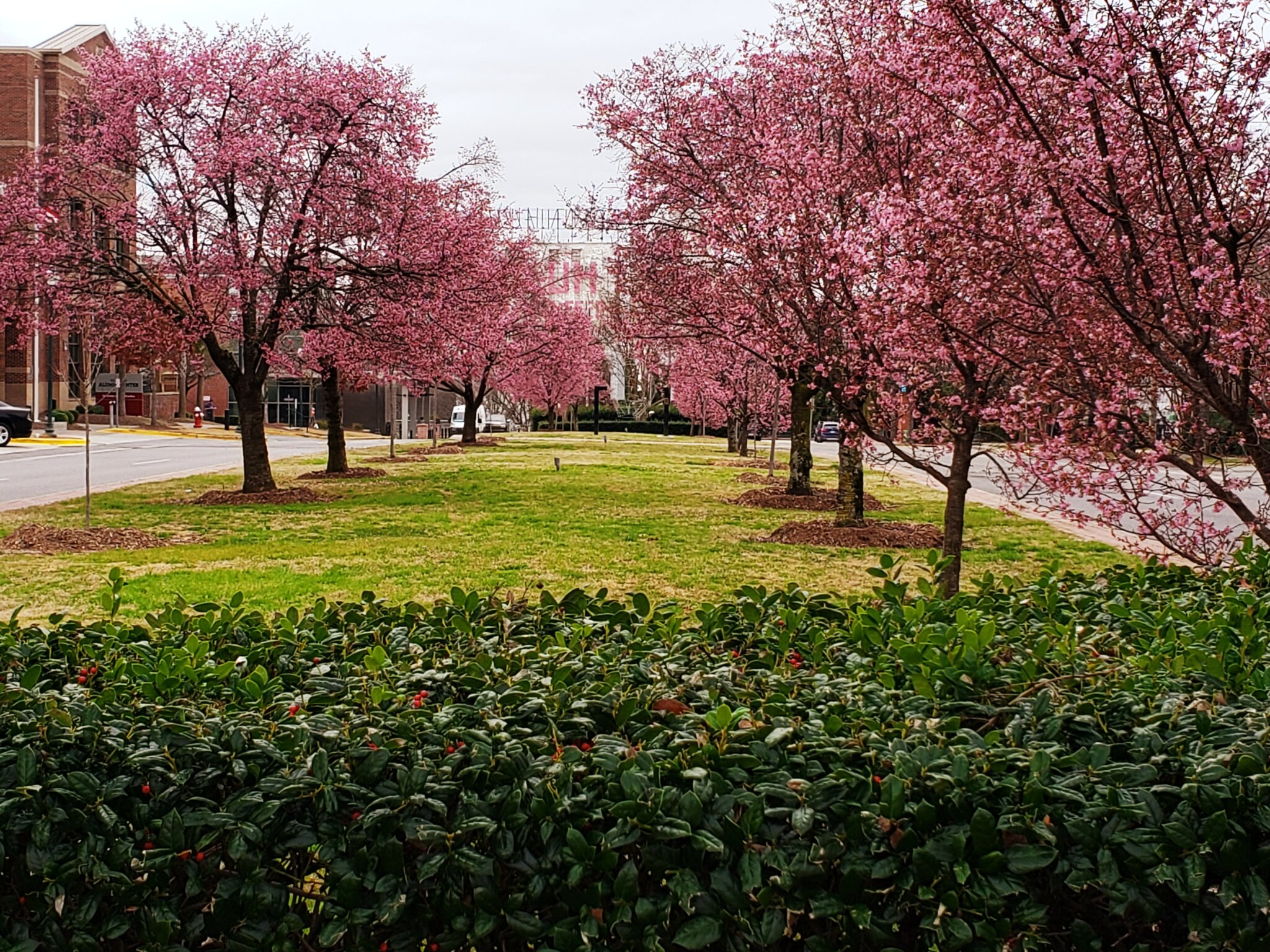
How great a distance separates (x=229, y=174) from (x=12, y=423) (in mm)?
21761

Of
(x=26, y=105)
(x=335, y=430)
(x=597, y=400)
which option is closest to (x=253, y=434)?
(x=335, y=430)

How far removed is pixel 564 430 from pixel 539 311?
33.5 metres

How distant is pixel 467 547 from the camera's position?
44.2ft

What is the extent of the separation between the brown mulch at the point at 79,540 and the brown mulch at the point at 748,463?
58.9 ft

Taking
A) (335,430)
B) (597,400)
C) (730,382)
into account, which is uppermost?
(730,382)

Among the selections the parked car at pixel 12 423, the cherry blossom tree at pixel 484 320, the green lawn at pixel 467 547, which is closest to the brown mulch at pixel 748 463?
the cherry blossom tree at pixel 484 320

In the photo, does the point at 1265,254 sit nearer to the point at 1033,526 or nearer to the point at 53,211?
the point at 1033,526

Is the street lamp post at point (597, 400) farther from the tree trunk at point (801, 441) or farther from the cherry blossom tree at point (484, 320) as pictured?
the tree trunk at point (801, 441)

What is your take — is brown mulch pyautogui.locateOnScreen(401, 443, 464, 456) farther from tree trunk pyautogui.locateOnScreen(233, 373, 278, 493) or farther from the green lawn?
tree trunk pyautogui.locateOnScreen(233, 373, 278, 493)

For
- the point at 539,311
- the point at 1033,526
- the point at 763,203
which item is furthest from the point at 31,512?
the point at 539,311

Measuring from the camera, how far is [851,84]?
1037 cm

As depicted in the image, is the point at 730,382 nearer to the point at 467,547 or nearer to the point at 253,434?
the point at 253,434

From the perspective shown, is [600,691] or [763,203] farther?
[763,203]

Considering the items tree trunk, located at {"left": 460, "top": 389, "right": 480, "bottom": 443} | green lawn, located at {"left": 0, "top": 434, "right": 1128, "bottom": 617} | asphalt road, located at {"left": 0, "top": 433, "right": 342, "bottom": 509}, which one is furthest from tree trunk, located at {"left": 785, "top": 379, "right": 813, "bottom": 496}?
tree trunk, located at {"left": 460, "top": 389, "right": 480, "bottom": 443}
